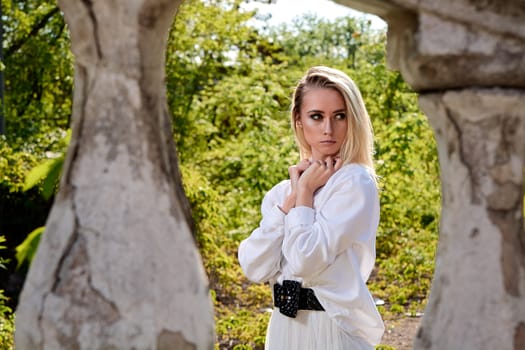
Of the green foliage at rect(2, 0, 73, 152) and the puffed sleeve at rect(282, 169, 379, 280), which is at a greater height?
the green foliage at rect(2, 0, 73, 152)

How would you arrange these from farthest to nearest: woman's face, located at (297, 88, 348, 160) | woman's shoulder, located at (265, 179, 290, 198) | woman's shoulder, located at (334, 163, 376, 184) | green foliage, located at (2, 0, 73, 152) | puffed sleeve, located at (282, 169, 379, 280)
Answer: green foliage, located at (2, 0, 73, 152)
woman's shoulder, located at (265, 179, 290, 198)
woman's face, located at (297, 88, 348, 160)
woman's shoulder, located at (334, 163, 376, 184)
puffed sleeve, located at (282, 169, 379, 280)

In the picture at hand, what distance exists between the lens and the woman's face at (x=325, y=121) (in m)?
2.58

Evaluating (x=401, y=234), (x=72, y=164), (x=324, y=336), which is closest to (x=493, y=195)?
(x=72, y=164)

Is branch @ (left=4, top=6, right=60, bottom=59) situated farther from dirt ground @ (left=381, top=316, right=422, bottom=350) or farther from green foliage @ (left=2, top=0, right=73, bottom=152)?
dirt ground @ (left=381, top=316, right=422, bottom=350)

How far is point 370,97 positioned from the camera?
9.13 meters

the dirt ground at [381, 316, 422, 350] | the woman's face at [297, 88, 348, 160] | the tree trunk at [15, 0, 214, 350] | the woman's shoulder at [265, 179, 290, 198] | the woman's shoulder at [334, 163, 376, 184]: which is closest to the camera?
the tree trunk at [15, 0, 214, 350]

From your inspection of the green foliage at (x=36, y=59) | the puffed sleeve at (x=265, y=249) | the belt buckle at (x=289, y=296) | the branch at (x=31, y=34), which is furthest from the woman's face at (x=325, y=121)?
the branch at (x=31, y=34)

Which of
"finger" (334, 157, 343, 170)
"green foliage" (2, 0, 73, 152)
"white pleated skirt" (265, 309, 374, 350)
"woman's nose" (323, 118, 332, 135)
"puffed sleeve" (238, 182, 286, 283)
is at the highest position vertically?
"green foliage" (2, 0, 73, 152)

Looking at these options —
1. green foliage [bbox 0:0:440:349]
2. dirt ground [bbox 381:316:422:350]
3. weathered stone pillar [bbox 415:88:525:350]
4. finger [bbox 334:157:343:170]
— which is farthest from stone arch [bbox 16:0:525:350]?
green foliage [bbox 0:0:440:349]

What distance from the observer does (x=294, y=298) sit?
254 cm

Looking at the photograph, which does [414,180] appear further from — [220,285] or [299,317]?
[299,317]

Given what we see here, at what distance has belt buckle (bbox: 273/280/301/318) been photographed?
2525 millimetres

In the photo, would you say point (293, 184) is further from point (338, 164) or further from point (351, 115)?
point (351, 115)

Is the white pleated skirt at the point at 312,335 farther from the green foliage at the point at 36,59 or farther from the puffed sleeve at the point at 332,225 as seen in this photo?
the green foliage at the point at 36,59
